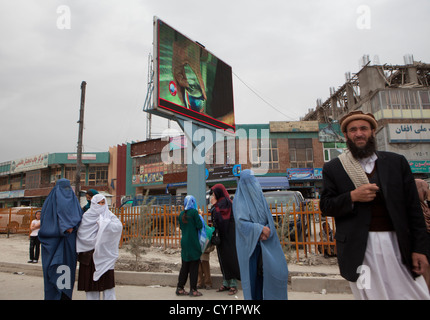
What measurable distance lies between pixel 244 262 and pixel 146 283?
9.43ft

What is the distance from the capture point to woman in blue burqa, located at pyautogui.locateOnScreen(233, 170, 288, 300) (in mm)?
2766

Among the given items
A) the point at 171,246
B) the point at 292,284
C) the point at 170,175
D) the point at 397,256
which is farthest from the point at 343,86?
the point at 397,256

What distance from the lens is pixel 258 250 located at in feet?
9.57

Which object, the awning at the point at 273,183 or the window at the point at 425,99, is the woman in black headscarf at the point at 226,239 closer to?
the awning at the point at 273,183

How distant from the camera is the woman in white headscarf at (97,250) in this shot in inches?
130

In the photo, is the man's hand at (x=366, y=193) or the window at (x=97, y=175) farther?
the window at (x=97, y=175)

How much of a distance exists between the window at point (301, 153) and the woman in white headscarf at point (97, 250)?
2171 centimetres

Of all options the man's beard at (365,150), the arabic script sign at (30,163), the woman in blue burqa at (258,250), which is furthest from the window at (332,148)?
the arabic script sign at (30,163)

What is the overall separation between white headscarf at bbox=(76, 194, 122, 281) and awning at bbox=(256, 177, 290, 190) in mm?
18024

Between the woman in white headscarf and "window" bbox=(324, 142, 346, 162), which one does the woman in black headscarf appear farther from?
"window" bbox=(324, 142, 346, 162)

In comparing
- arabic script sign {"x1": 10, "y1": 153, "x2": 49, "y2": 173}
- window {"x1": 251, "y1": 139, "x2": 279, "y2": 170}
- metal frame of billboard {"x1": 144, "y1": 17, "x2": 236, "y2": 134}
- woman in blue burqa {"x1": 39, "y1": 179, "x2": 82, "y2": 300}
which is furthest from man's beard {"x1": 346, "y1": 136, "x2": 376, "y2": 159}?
arabic script sign {"x1": 10, "y1": 153, "x2": 49, "y2": 173}

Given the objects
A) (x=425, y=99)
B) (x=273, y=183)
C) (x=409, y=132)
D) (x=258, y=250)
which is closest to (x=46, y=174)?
(x=273, y=183)

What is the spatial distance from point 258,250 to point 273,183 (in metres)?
18.8

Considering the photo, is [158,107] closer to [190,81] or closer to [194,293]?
[190,81]
